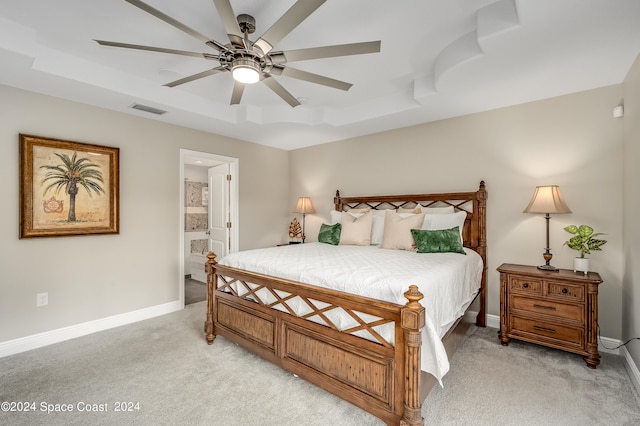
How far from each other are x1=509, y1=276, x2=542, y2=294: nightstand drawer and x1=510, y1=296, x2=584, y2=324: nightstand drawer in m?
0.08

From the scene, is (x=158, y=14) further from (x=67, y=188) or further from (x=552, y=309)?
(x=552, y=309)

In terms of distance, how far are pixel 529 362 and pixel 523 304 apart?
0.50 m

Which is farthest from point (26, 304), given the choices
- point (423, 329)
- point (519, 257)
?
point (519, 257)

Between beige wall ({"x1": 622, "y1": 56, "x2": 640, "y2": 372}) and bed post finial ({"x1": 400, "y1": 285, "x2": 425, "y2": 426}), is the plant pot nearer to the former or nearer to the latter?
beige wall ({"x1": 622, "y1": 56, "x2": 640, "y2": 372})

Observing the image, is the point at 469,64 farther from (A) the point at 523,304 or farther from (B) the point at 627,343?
(B) the point at 627,343

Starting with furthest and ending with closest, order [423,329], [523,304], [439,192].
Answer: [439,192] → [523,304] → [423,329]

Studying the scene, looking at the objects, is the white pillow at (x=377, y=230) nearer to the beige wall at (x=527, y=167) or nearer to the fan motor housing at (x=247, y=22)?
the beige wall at (x=527, y=167)

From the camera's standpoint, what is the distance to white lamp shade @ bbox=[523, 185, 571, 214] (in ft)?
9.14

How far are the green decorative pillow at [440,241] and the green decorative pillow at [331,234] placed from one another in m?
1.14

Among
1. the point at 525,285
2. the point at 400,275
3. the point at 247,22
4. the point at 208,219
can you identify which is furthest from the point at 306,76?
the point at 208,219

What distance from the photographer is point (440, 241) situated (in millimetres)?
3076

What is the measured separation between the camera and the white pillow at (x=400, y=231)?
3.29 m

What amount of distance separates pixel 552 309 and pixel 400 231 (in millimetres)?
1518

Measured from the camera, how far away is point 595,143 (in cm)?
285
